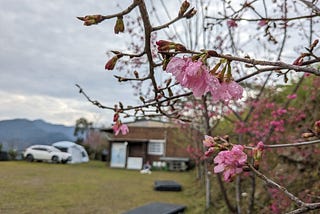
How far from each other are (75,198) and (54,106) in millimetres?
3006

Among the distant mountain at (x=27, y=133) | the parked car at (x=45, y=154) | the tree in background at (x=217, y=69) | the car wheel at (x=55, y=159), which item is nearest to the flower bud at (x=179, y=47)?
the tree in background at (x=217, y=69)

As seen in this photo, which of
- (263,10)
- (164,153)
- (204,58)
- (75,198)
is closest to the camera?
(204,58)

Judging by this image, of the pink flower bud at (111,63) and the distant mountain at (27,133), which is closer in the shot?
the pink flower bud at (111,63)

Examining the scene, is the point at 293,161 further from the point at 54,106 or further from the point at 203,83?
the point at 54,106

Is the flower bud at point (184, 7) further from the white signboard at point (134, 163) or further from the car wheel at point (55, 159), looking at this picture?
the car wheel at point (55, 159)

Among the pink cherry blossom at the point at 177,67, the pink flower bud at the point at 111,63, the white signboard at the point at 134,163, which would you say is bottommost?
the white signboard at the point at 134,163

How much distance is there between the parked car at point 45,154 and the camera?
16.4 m

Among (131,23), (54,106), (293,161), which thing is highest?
(131,23)

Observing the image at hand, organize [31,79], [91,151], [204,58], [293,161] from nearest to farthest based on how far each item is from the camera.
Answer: [204,58] → [293,161] → [31,79] → [91,151]

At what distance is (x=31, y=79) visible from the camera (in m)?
7.20

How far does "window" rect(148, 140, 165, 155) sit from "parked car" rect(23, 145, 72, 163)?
16.5ft

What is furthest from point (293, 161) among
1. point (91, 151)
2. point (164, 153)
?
point (91, 151)

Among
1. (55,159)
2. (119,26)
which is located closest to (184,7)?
(119,26)

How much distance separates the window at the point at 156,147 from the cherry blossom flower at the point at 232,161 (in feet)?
58.2
